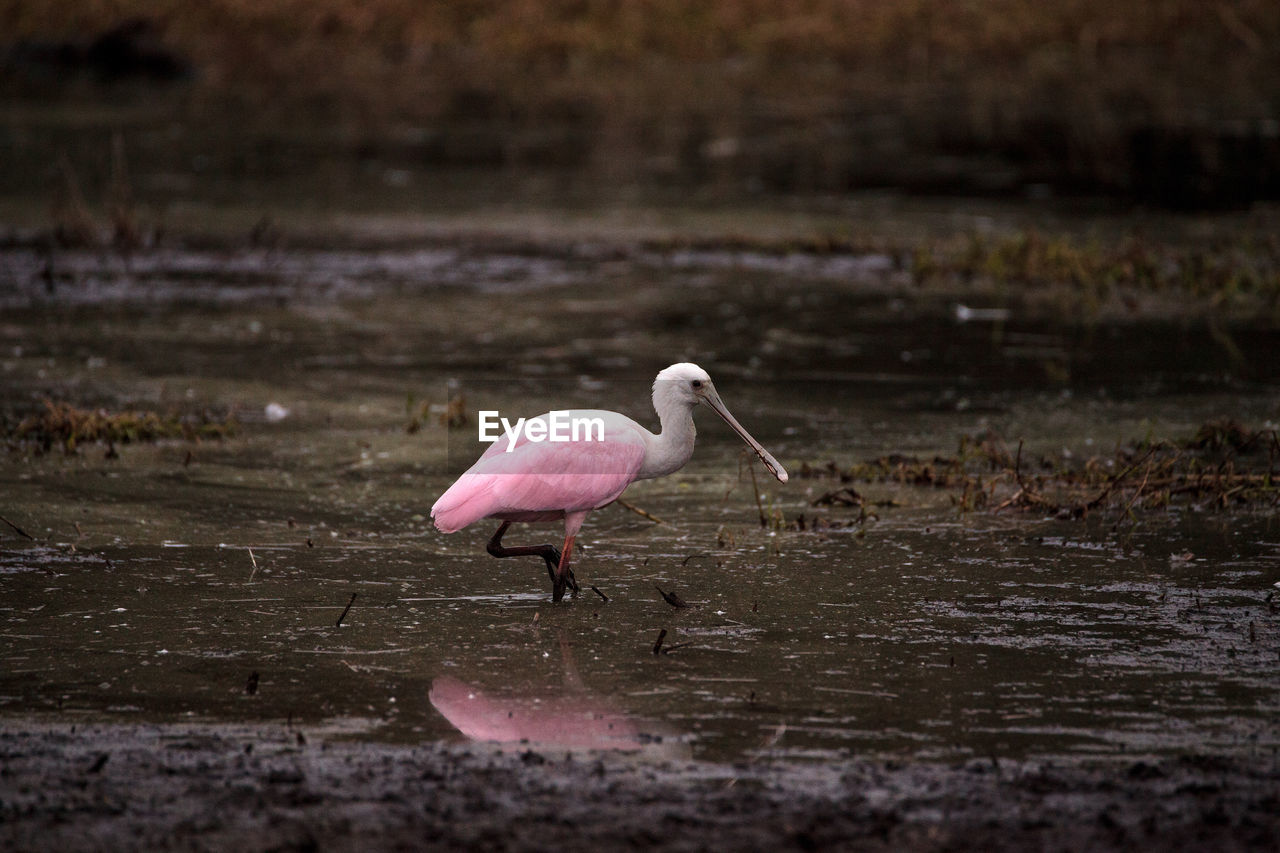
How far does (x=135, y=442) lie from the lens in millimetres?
9242

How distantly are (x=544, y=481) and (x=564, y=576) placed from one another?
347mm

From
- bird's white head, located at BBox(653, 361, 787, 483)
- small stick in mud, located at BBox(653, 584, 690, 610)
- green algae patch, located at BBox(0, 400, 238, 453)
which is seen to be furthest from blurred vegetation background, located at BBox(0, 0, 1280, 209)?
small stick in mud, located at BBox(653, 584, 690, 610)

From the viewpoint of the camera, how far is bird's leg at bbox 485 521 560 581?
6.73m

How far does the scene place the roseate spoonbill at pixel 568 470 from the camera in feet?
21.7

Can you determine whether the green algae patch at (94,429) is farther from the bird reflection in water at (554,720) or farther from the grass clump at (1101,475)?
the bird reflection in water at (554,720)

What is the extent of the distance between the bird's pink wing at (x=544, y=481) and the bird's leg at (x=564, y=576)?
6.7 inches

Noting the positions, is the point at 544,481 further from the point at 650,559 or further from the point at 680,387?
the point at 650,559

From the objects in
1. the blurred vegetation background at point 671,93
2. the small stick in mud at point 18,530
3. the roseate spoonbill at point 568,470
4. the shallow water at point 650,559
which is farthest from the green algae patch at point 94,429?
the blurred vegetation background at point 671,93

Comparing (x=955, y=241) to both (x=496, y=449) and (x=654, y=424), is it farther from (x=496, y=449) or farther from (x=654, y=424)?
(x=496, y=449)

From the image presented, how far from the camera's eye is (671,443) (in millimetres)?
6828

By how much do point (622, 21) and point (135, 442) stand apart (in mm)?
26671

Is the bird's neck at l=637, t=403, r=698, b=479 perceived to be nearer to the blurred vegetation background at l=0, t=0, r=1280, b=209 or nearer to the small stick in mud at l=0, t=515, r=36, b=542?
the small stick in mud at l=0, t=515, r=36, b=542

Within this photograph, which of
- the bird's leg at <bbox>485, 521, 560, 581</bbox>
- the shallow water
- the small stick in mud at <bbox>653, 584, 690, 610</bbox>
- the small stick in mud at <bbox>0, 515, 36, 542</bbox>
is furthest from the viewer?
the small stick in mud at <bbox>0, 515, 36, 542</bbox>

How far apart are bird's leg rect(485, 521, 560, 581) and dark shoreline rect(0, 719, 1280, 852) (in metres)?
1.69
